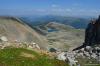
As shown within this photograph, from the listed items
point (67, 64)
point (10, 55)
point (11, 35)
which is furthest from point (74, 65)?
point (11, 35)

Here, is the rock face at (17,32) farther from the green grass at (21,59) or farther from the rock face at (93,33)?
the green grass at (21,59)

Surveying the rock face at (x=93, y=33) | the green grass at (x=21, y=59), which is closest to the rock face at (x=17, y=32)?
the rock face at (x=93, y=33)

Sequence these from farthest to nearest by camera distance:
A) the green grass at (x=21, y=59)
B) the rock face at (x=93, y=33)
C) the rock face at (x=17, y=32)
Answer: the rock face at (x=17, y=32) → the rock face at (x=93, y=33) → the green grass at (x=21, y=59)

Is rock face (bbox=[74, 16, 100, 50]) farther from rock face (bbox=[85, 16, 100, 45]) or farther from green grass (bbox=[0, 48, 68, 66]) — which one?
green grass (bbox=[0, 48, 68, 66])

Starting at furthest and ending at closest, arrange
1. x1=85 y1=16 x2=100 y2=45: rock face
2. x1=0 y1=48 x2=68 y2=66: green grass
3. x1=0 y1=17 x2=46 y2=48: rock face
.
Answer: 1. x1=0 y1=17 x2=46 y2=48: rock face
2. x1=85 y1=16 x2=100 y2=45: rock face
3. x1=0 y1=48 x2=68 y2=66: green grass

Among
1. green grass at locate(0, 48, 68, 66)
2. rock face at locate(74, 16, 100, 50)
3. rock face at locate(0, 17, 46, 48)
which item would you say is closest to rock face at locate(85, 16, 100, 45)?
rock face at locate(74, 16, 100, 50)

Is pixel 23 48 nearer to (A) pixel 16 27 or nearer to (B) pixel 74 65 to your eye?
(B) pixel 74 65

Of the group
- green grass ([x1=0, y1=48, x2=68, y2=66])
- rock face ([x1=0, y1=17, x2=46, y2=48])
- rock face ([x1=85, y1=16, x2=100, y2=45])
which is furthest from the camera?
rock face ([x1=0, y1=17, x2=46, y2=48])

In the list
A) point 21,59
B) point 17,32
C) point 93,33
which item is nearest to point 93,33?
point 93,33

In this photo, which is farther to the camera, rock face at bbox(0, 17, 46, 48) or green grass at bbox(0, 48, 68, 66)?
rock face at bbox(0, 17, 46, 48)
